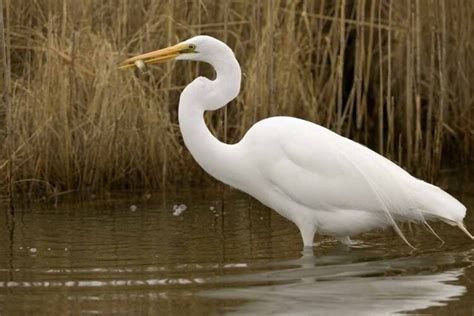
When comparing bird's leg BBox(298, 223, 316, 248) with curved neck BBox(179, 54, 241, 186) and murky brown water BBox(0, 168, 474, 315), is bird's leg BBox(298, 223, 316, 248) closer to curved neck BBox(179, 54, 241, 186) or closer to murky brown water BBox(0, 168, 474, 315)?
murky brown water BBox(0, 168, 474, 315)

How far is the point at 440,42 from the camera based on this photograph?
29.7ft

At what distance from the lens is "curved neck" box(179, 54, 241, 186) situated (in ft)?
21.4

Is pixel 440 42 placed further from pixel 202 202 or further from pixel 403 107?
pixel 202 202

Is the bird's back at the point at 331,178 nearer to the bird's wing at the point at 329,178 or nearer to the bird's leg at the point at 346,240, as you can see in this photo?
the bird's wing at the point at 329,178

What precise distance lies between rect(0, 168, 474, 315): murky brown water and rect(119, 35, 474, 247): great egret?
0.24 metres

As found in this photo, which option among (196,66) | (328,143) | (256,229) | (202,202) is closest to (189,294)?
(328,143)

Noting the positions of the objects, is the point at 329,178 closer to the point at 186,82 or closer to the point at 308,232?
the point at 308,232

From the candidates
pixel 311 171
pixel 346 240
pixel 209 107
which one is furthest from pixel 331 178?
pixel 209 107

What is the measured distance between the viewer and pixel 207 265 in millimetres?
6227

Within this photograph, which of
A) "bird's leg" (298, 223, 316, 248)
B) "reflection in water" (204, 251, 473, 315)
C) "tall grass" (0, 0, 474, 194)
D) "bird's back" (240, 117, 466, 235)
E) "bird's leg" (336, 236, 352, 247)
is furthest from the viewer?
"tall grass" (0, 0, 474, 194)

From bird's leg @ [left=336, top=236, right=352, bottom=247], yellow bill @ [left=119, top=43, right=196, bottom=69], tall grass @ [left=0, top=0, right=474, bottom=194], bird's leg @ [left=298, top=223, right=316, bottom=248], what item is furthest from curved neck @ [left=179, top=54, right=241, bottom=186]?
tall grass @ [left=0, top=0, right=474, bottom=194]

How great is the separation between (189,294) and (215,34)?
12.6 feet

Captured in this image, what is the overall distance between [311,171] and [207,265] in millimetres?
809

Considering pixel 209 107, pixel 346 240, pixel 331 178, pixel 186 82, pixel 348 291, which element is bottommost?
pixel 348 291
